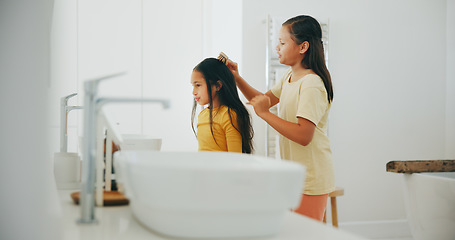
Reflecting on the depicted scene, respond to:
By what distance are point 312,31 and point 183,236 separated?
114 cm

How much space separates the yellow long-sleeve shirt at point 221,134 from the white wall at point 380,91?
4.82 feet

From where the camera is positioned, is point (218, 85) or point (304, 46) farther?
point (218, 85)

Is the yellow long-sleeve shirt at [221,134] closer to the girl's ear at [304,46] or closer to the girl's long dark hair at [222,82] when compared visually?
the girl's long dark hair at [222,82]

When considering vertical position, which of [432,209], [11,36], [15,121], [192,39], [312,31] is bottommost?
[432,209]

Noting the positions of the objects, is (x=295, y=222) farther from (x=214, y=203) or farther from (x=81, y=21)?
(x=81, y=21)

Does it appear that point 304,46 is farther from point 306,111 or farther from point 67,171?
point 67,171

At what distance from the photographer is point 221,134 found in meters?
1.77

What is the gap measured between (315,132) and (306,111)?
5.9 inches

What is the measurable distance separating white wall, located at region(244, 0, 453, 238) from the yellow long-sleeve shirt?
4.82 feet

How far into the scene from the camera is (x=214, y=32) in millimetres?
3508

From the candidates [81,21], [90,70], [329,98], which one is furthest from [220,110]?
[81,21]

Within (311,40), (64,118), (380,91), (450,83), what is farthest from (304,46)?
(450,83)

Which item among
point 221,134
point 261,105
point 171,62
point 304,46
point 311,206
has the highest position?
point 171,62

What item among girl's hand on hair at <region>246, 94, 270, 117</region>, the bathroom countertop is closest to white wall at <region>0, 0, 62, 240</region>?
the bathroom countertop
